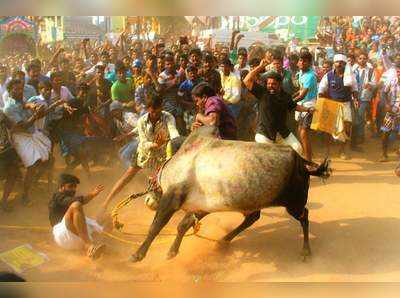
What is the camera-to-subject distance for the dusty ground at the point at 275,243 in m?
5.00

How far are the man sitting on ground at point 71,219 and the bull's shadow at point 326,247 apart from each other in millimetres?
1280

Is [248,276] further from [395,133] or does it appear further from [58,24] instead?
[58,24]

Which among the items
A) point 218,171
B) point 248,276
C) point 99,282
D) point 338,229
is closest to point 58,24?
point 218,171

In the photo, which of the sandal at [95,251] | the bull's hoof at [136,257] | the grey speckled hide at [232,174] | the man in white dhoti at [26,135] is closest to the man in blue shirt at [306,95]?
the grey speckled hide at [232,174]

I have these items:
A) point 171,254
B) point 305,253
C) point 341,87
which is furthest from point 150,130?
point 341,87

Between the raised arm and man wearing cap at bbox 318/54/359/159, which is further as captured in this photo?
man wearing cap at bbox 318/54/359/159

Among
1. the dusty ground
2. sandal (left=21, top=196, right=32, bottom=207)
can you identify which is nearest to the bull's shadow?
the dusty ground

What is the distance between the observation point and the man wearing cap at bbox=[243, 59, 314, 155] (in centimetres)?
517

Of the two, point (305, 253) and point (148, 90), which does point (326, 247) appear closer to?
point (305, 253)

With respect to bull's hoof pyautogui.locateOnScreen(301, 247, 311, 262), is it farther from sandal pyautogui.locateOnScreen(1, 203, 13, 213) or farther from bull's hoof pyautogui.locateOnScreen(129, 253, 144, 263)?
sandal pyautogui.locateOnScreen(1, 203, 13, 213)

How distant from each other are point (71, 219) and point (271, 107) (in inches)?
85.3

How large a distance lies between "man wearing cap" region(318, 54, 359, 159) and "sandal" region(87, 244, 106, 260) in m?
2.67

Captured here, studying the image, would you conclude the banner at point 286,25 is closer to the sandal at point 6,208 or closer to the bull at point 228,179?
the bull at point 228,179

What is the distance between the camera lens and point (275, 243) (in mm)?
5238
